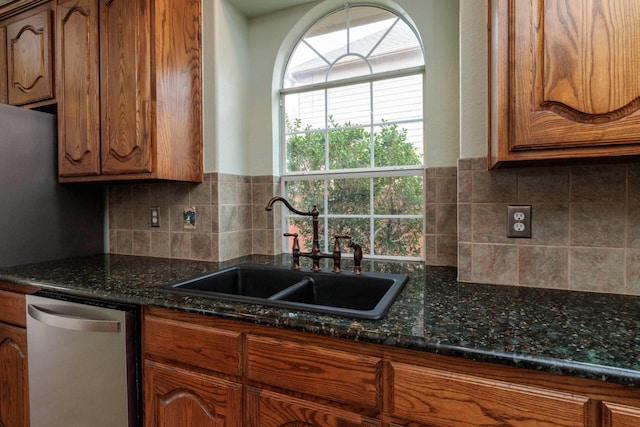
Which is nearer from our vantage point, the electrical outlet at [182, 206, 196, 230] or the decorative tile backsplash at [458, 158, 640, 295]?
the decorative tile backsplash at [458, 158, 640, 295]

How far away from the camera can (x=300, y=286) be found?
134 cm

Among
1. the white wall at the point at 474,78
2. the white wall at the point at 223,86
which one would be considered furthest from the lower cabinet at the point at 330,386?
the white wall at the point at 223,86

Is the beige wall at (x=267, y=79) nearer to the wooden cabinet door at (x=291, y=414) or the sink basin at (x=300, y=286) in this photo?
the sink basin at (x=300, y=286)

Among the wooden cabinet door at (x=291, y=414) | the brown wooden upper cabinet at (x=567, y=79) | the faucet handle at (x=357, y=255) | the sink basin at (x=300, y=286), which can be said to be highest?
the brown wooden upper cabinet at (x=567, y=79)

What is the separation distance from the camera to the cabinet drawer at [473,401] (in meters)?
0.68

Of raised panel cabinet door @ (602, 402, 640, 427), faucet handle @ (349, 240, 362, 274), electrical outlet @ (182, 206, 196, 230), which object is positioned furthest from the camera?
electrical outlet @ (182, 206, 196, 230)

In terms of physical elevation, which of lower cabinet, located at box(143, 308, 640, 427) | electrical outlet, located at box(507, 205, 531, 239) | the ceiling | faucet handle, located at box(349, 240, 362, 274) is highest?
the ceiling

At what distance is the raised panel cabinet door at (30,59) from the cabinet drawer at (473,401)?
2.28m

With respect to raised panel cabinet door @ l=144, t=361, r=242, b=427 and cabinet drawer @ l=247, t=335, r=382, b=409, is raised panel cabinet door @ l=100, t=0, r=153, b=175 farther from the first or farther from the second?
cabinet drawer @ l=247, t=335, r=382, b=409

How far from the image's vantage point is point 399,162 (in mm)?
1764

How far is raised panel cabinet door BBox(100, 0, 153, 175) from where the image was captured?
5.16ft

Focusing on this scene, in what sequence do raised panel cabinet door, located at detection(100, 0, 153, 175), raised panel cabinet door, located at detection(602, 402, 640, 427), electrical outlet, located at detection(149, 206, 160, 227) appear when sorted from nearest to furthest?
raised panel cabinet door, located at detection(602, 402, 640, 427) < raised panel cabinet door, located at detection(100, 0, 153, 175) < electrical outlet, located at detection(149, 206, 160, 227)

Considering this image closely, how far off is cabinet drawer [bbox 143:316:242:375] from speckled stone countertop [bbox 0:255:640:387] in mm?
72

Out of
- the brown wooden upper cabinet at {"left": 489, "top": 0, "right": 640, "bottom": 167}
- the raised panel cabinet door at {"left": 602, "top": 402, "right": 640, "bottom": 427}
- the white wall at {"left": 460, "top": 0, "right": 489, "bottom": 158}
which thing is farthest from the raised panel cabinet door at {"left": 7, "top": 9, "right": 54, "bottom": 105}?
the raised panel cabinet door at {"left": 602, "top": 402, "right": 640, "bottom": 427}
